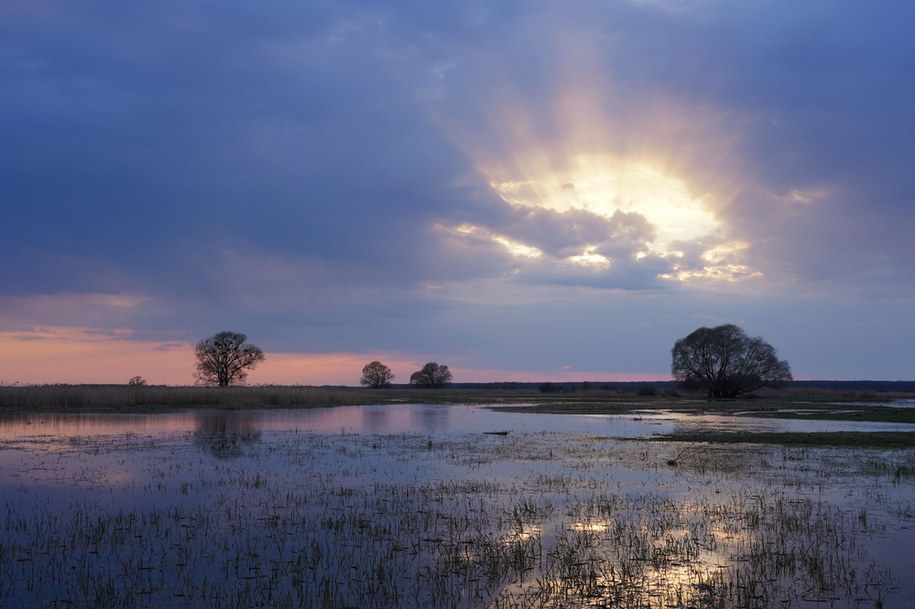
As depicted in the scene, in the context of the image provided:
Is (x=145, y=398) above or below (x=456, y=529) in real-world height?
above

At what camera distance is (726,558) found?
11.5m

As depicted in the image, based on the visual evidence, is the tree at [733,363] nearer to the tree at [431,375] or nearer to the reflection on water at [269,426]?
the reflection on water at [269,426]

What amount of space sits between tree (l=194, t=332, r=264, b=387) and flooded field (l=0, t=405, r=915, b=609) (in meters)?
92.7

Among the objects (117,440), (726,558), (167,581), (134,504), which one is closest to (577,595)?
(726,558)

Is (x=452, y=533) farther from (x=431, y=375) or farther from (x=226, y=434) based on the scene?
(x=431, y=375)

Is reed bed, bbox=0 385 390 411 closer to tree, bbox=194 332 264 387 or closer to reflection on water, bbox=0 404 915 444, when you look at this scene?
reflection on water, bbox=0 404 915 444

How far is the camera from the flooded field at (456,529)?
9.78m

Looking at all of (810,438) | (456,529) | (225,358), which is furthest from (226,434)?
(225,358)

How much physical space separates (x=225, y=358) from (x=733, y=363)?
89.4 meters

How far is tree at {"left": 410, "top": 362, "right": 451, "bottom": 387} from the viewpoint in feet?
641

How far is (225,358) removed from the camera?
117312 millimetres

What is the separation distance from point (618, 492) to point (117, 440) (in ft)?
83.4

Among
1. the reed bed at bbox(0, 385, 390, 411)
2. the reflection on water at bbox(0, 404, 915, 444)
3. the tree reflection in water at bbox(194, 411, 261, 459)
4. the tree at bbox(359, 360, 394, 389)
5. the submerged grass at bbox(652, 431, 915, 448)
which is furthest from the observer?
the tree at bbox(359, 360, 394, 389)

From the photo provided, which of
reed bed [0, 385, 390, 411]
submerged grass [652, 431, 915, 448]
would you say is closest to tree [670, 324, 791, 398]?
reed bed [0, 385, 390, 411]
